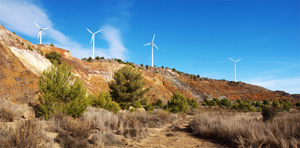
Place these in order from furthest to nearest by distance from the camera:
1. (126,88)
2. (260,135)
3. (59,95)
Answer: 1. (126,88)
2. (59,95)
3. (260,135)

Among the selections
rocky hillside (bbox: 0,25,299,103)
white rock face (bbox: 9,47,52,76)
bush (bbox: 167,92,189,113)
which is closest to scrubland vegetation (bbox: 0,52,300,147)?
rocky hillside (bbox: 0,25,299,103)

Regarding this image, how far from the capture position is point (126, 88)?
84.1ft

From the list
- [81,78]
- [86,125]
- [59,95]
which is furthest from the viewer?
[81,78]

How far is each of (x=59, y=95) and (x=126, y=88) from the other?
13753mm

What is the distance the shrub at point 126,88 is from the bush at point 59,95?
1235cm

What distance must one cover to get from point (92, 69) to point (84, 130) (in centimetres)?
4034

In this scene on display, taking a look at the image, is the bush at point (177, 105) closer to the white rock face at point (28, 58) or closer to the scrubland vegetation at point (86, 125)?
the scrubland vegetation at point (86, 125)

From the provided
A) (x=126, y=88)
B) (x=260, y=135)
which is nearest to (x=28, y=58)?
(x=126, y=88)

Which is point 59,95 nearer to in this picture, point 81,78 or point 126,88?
point 126,88

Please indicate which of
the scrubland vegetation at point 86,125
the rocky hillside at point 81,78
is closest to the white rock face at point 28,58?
the rocky hillside at point 81,78

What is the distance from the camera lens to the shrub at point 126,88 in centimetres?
2498

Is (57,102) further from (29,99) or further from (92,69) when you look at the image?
(92,69)

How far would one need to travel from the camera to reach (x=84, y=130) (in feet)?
26.8

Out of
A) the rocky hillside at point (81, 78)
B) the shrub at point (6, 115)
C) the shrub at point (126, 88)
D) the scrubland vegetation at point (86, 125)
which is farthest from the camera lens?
the shrub at point (126, 88)
